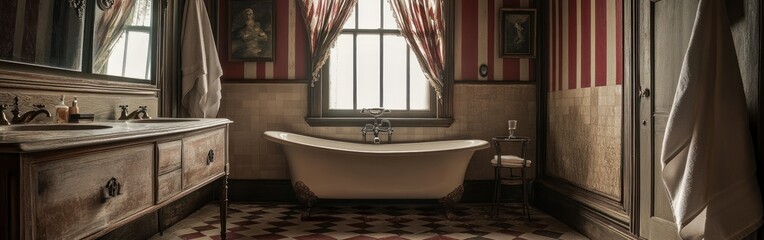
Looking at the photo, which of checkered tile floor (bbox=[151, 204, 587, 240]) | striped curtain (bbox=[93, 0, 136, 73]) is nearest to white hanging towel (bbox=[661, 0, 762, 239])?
checkered tile floor (bbox=[151, 204, 587, 240])

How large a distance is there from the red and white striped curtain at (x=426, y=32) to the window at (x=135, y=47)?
1.99 metres

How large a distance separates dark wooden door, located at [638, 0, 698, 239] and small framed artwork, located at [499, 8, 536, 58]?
64.7 inches

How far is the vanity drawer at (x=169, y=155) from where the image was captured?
1.82 meters

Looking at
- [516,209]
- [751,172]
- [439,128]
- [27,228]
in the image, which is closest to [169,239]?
[27,228]

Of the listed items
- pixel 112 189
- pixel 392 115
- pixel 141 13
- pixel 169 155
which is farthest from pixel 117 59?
pixel 392 115

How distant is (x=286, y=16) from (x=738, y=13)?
323 cm

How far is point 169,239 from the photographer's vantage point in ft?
9.80

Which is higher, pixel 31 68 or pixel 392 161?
pixel 31 68

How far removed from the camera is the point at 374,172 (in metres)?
3.46

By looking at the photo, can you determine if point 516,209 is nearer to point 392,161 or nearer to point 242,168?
point 392,161

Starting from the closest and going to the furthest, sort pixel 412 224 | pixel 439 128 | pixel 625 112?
1. pixel 625 112
2. pixel 412 224
3. pixel 439 128

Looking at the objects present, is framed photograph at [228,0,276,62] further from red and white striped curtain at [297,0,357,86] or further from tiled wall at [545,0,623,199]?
tiled wall at [545,0,623,199]

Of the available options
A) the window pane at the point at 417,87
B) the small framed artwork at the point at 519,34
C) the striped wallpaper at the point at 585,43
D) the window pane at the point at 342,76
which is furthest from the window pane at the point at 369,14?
the striped wallpaper at the point at 585,43

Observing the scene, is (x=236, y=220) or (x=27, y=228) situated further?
(x=236, y=220)
